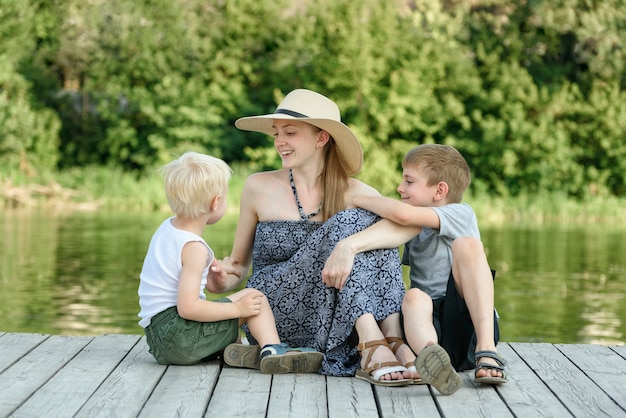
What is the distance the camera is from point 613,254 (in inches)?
482

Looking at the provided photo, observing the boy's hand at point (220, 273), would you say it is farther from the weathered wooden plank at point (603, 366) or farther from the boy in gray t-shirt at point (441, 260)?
the weathered wooden plank at point (603, 366)

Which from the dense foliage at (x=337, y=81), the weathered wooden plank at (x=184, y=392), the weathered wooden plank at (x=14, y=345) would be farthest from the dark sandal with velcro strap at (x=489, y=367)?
the dense foliage at (x=337, y=81)

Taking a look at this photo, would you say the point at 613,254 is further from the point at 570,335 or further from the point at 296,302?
the point at 296,302

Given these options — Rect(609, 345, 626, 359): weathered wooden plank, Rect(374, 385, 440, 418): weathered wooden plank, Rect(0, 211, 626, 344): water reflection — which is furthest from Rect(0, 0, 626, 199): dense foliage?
Rect(374, 385, 440, 418): weathered wooden plank

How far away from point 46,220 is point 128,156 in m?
7.27

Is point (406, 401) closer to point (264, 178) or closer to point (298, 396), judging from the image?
point (298, 396)

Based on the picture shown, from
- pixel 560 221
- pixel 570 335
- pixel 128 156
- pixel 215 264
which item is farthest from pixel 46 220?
pixel 215 264

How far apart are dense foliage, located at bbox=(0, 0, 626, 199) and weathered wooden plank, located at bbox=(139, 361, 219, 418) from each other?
57.9 ft

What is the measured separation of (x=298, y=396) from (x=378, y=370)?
0.95ft

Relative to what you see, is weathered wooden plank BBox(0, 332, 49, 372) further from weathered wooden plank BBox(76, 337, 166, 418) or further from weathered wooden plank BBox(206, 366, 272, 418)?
weathered wooden plank BBox(206, 366, 272, 418)

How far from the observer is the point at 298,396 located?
9.99ft

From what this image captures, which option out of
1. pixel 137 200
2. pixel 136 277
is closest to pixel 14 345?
pixel 136 277

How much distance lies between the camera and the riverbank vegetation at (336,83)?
21.6m

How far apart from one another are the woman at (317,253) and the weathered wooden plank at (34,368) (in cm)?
56
